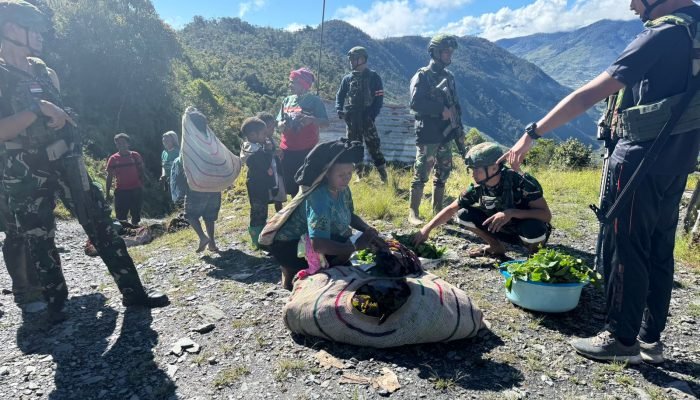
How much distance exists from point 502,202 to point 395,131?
1304 centimetres

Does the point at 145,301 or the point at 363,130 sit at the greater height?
the point at 363,130

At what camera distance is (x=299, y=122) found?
234 inches

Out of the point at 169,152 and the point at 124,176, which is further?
the point at 124,176

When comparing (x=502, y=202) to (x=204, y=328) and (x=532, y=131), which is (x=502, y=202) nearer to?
(x=532, y=131)

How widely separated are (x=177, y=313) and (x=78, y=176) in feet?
4.76

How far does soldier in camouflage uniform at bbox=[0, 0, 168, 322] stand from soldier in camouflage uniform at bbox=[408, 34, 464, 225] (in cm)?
388

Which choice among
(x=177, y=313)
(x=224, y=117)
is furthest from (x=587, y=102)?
(x=224, y=117)

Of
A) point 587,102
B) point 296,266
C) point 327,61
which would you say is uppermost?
point 327,61

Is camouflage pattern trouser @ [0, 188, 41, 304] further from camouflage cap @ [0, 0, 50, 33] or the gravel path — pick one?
camouflage cap @ [0, 0, 50, 33]

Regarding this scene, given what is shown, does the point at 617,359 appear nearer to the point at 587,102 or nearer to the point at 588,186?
the point at 587,102

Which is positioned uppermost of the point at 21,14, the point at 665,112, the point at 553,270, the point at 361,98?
the point at 21,14

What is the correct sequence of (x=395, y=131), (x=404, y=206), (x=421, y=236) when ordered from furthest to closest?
(x=395, y=131)
(x=404, y=206)
(x=421, y=236)

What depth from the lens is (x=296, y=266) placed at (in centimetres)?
416

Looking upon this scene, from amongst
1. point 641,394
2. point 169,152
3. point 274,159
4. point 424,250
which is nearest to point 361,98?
point 274,159
